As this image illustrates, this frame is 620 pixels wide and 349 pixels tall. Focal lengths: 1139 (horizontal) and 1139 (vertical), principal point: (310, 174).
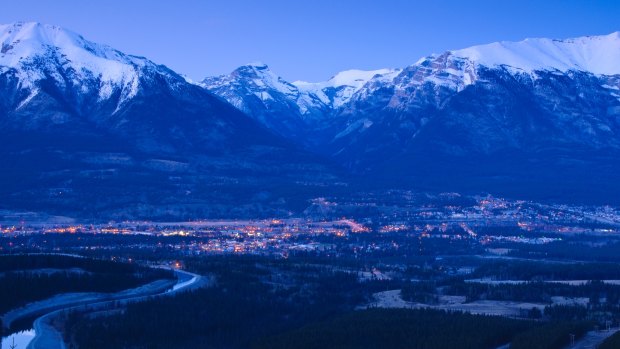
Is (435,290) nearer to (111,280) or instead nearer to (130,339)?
(111,280)

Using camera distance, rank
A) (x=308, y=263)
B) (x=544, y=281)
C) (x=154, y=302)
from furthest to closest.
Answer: (x=308, y=263), (x=544, y=281), (x=154, y=302)

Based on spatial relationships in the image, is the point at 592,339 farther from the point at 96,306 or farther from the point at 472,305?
the point at 96,306

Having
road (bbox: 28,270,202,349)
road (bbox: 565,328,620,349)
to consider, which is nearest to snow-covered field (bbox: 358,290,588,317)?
road (bbox: 565,328,620,349)

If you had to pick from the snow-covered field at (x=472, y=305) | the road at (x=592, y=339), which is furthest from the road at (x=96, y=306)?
the road at (x=592, y=339)

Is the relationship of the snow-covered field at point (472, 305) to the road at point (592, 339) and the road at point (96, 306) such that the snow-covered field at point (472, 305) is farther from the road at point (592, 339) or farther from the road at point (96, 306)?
the road at point (96, 306)

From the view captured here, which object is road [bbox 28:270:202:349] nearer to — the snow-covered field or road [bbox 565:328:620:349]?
the snow-covered field

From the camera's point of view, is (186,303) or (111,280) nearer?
(186,303)

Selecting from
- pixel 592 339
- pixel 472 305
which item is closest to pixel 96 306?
pixel 472 305

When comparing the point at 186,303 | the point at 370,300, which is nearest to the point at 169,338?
the point at 186,303
